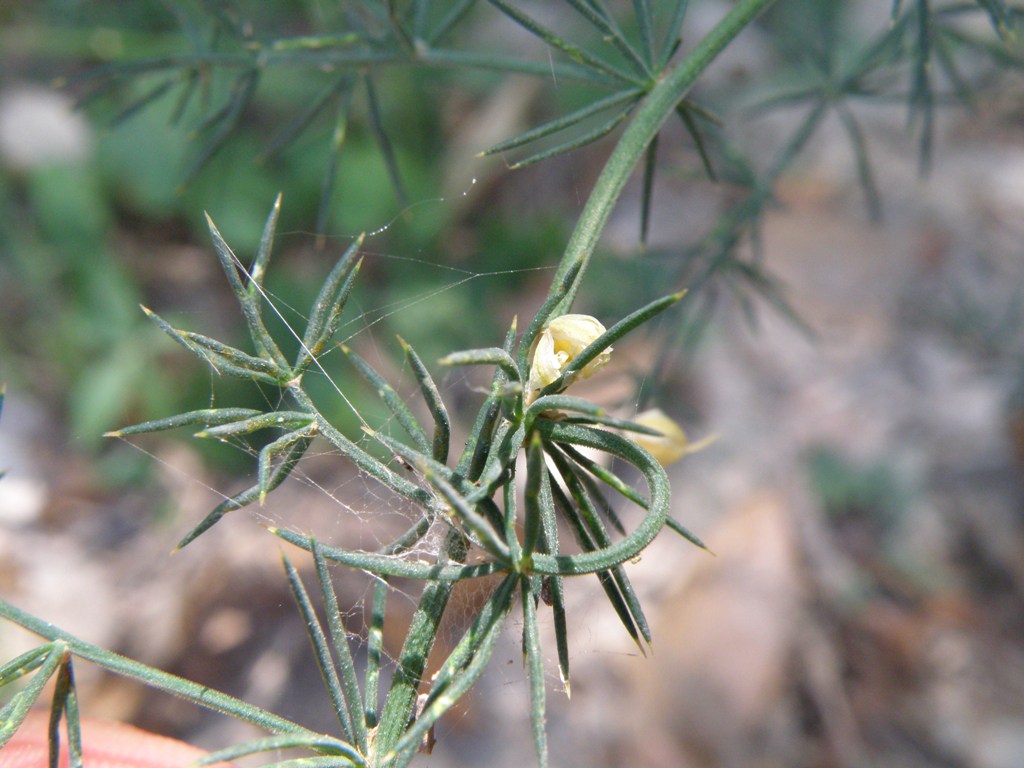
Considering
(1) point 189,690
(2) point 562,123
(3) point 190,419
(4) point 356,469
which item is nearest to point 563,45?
(2) point 562,123

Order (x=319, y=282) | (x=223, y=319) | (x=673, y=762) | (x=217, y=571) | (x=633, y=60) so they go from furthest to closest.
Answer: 1. (x=223, y=319)
2. (x=319, y=282)
3. (x=217, y=571)
4. (x=673, y=762)
5. (x=633, y=60)

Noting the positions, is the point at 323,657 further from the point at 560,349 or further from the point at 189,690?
the point at 560,349

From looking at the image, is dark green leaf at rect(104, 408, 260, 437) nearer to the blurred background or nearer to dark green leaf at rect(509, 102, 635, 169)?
dark green leaf at rect(509, 102, 635, 169)

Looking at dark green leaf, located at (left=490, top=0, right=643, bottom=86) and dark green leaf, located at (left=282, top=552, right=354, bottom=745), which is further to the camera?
dark green leaf, located at (left=490, top=0, right=643, bottom=86)

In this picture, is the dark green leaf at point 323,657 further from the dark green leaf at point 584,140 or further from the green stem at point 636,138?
the dark green leaf at point 584,140

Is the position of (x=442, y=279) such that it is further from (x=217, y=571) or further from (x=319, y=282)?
(x=217, y=571)

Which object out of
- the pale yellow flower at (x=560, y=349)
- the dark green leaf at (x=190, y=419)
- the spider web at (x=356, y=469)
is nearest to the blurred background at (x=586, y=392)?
the spider web at (x=356, y=469)

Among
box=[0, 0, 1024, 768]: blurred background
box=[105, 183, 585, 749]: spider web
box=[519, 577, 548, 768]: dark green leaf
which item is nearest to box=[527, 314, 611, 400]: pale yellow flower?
box=[519, 577, 548, 768]: dark green leaf

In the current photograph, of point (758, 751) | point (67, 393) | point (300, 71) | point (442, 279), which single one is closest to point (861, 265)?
point (442, 279)
